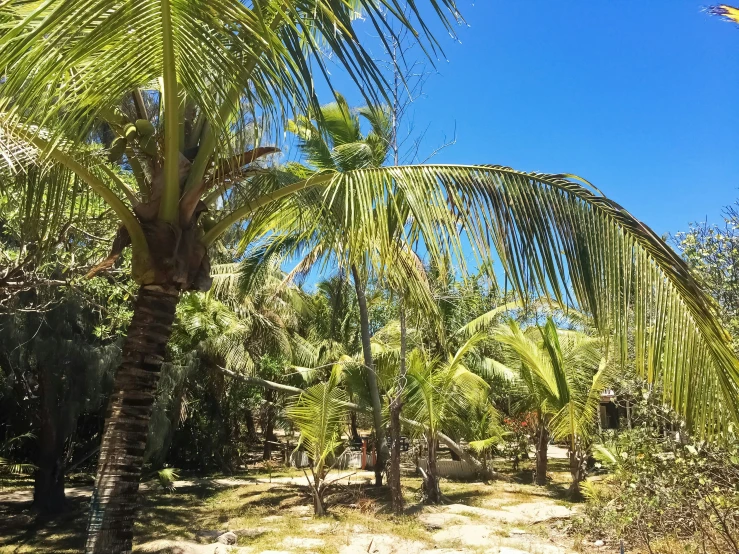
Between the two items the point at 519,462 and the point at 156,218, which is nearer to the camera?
the point at 156,218

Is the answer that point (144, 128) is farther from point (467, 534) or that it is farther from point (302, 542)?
point (467, 534)

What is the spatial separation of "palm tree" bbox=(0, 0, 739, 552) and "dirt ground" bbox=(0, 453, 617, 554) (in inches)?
208

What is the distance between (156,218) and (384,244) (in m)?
1.53

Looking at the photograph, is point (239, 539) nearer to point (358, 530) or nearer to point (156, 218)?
point (358, 530)

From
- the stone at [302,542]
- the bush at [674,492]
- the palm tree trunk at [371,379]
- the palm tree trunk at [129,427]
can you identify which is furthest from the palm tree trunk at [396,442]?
the palm tree trunk at [129,427]

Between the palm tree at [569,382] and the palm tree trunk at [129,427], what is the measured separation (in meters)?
8.21

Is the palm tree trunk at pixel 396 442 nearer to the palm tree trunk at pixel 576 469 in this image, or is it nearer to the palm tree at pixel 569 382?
the palm tree at pixel 569 382

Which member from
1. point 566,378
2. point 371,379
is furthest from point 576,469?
point 371,379

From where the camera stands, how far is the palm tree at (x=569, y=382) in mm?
A: 11016

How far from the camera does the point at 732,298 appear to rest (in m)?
6.25

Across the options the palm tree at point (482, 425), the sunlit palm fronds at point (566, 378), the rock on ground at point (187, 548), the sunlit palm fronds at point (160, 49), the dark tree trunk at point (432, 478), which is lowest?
the rock on ground at point (187, 548)

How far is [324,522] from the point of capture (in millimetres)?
9891

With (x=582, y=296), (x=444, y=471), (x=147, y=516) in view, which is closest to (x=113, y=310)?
(x=147, y=516)

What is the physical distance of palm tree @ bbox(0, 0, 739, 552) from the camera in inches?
96.0
